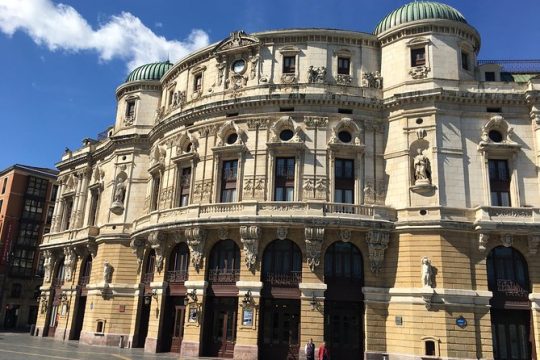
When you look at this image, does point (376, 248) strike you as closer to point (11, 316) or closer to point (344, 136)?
point (344, 136)

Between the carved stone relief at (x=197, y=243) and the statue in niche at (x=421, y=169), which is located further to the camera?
the carved stone relief at (x=197, y=243)

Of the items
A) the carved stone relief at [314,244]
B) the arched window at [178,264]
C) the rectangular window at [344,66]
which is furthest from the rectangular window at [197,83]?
the carved stone relief at [314,244]

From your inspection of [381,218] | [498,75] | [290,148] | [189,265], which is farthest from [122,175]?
[498,75]

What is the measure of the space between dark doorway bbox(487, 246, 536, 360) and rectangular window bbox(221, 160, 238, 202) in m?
19.7

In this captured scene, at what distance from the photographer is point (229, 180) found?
39156mm

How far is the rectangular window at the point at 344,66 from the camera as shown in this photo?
133ft

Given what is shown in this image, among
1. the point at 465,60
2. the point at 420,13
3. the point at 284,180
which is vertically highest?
the point at 420,13

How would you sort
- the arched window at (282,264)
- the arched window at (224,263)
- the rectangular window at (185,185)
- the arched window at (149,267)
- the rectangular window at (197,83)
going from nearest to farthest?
the arched window at (282,264), the arched window at (224,263), the rectangular window at (185,185), the arched window at (149,267), the rectangular window at (197,83)

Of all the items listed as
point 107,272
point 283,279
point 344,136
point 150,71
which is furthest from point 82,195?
point 344,136

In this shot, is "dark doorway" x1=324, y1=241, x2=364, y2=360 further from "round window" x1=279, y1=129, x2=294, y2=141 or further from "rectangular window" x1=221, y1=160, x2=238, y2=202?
"round window" x1=279, y1=129, x2=294, y2=141

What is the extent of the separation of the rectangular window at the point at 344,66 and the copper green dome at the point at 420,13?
395cm

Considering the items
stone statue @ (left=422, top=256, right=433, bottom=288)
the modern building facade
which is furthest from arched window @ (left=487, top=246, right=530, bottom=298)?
the modern building facade

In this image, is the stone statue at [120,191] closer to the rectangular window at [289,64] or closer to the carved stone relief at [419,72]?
the rectangular window at [289,64]

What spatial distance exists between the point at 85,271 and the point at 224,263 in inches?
844
